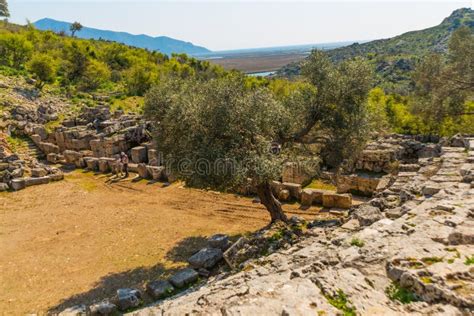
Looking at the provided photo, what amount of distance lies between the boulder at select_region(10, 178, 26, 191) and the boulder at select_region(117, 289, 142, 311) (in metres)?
16.5

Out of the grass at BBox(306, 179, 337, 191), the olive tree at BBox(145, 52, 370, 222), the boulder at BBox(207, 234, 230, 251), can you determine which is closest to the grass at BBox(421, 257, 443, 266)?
the olive tree at BBox(145, 52, 370, 222)

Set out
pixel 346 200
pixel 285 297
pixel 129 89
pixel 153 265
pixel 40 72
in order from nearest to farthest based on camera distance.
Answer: pixel 285 297
pixel 153 265
pixel 346 200
pixel 40 72
pixel 129 89

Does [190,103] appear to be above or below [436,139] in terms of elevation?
above

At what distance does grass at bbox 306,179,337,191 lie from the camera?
1990 cm

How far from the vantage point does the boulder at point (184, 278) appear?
451 inches

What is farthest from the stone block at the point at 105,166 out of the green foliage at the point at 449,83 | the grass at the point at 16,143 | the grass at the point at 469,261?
the green foliage at the point at 449,83

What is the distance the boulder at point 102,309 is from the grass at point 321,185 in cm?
1276

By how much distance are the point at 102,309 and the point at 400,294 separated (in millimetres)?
8097

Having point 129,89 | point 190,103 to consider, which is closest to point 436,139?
point 190,103

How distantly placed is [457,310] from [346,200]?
12.0 m

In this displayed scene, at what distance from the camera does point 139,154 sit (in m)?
28.0

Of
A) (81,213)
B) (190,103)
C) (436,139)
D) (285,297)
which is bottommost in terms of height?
(81,213)

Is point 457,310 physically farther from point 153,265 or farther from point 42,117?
point 42,117

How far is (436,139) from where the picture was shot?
2464 cm
